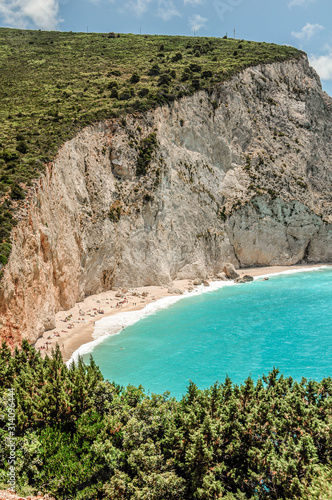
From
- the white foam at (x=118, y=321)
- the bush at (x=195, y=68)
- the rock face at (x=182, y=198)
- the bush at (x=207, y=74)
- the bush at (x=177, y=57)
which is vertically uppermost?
the bush at (x=177, y=57)

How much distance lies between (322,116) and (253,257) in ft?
124

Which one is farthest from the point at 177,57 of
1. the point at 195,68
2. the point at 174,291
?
the point at 174,291

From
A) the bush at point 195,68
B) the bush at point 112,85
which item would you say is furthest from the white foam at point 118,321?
the bush at point 195,68

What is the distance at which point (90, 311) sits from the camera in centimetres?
3500

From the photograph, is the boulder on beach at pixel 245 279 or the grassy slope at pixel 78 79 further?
the boulder on beach at pixel 245 279

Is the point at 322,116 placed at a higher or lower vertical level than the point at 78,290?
higher

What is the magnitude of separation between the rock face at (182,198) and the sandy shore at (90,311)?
107 centimetres

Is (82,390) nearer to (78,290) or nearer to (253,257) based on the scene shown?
(78,290)

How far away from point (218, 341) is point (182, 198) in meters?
26.4

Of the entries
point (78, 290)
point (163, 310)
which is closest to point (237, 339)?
point (163, 310)

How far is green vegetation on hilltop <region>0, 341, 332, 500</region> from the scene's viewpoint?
32.8ft

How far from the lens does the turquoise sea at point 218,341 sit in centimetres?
2402

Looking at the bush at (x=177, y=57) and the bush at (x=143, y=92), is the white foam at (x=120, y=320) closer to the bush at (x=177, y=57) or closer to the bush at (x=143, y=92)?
the bush at (x=143, y=92)

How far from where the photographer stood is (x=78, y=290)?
36.2m
